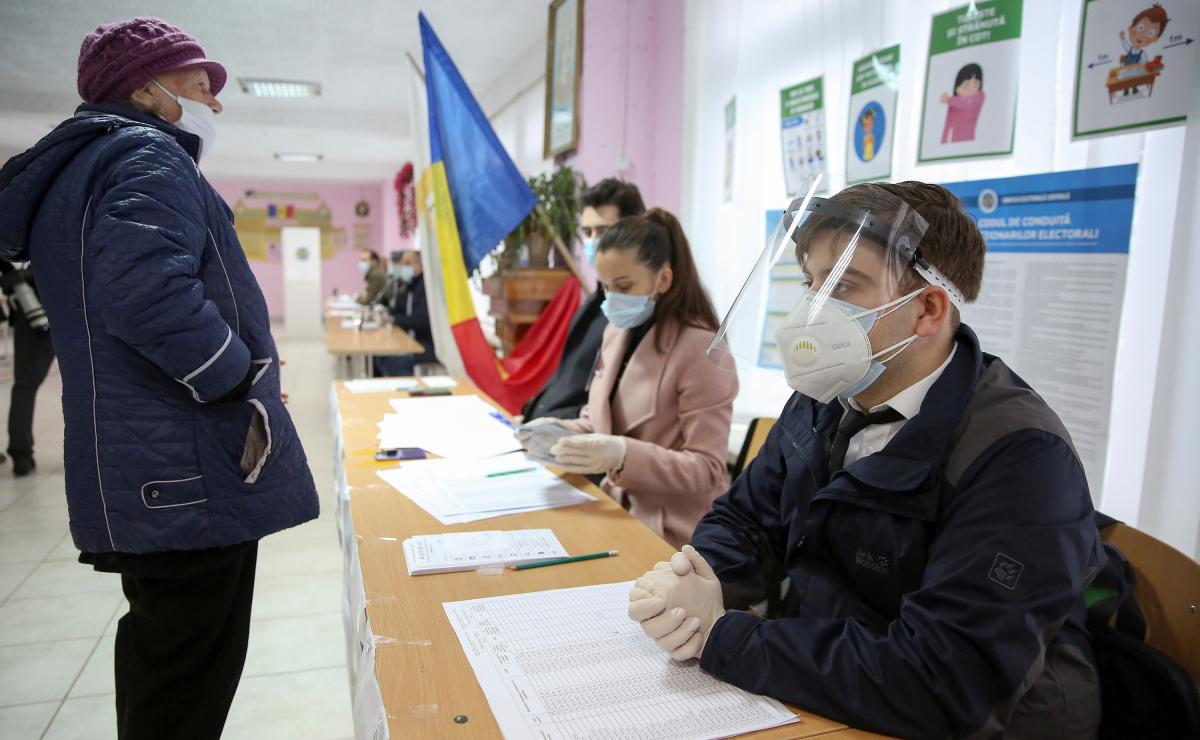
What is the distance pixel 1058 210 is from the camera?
154 cm

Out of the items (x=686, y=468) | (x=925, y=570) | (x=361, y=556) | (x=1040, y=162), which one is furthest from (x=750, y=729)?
(x=1040, y=162)

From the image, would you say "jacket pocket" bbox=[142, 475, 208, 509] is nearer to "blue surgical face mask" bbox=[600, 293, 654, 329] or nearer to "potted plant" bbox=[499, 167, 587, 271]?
"blue surgical face mask" bbox=[600, 293, 654, 329]

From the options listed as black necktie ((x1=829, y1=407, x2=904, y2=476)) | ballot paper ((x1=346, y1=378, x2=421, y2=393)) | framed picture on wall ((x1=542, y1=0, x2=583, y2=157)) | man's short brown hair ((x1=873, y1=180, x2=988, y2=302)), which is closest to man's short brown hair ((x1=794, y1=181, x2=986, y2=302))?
man's short brown hair ((x1=873, y1=180, x2=988, y2=302))

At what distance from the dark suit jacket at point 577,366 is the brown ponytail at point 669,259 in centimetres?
45

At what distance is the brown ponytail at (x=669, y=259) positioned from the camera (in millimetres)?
1779

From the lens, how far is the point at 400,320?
18.6 feet

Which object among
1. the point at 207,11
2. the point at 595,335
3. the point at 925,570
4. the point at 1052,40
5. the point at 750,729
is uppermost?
the point at 207,11

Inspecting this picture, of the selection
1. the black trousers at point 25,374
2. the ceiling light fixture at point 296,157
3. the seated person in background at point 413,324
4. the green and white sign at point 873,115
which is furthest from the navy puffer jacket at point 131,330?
the ceiling light fixture at point 296,157

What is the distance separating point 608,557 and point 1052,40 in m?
1.42

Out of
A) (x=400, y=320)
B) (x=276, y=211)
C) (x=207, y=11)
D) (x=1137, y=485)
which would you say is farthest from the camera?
(x=276, y=211)

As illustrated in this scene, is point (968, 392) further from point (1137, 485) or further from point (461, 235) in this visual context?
point (461, 235)

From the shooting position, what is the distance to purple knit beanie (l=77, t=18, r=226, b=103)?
1302 mm

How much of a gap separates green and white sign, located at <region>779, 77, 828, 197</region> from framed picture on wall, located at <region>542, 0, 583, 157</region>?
1.83 metres

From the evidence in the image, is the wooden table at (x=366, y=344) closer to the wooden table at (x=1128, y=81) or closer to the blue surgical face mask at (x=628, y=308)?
the blue surgical face mask at (x=628, y=308)
